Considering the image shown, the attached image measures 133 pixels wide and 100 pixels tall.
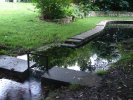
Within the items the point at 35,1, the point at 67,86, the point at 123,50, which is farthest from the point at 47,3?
the point at 67,86

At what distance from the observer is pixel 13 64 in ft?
25.2

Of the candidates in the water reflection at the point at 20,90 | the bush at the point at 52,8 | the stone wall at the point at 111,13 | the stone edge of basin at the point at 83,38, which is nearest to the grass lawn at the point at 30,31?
the stone edge of basin at the point at 83,38

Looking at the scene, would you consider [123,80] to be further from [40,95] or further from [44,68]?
[44,68]

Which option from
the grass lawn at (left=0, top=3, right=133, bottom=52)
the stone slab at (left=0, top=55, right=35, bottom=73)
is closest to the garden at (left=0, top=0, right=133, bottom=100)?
the grass lawn at (left=0, top=3, right=133, bottom=52)

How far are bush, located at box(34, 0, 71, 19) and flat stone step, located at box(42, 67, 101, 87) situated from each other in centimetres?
830

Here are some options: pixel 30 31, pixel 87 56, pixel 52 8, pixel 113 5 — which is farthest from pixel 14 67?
pixel 113 5

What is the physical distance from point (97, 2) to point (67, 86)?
15267mm

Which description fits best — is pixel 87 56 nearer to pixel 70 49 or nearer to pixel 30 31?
pixel 70 49

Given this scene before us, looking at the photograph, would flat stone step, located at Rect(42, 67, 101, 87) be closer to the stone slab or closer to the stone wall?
the stone slab

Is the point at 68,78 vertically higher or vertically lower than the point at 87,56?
higher

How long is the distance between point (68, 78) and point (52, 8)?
904 centimetres

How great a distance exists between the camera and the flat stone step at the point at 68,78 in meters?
6.39

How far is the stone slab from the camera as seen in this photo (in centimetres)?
736

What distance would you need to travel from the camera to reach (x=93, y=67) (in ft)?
27.4
